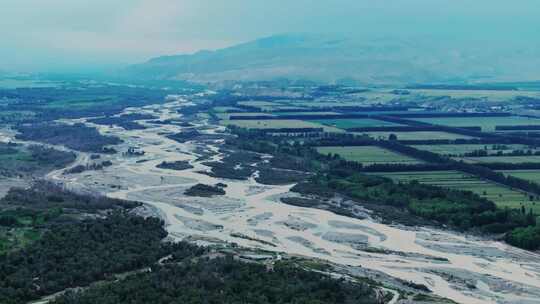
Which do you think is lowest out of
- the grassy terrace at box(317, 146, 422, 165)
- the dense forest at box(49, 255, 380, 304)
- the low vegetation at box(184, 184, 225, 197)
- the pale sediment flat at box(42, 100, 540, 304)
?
the pale sediment flat at box(42, 100, 540, 304)

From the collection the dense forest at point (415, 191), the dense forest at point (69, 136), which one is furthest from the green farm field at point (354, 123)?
the dense forest at point (69, 136)

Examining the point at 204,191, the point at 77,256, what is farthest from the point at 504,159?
the point at 77,256

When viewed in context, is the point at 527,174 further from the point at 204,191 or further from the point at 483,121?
the point at 483,121

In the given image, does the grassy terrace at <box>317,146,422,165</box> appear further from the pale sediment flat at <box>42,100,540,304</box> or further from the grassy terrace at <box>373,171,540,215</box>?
the pale sediment flat at <box>42,100,540,304</box>

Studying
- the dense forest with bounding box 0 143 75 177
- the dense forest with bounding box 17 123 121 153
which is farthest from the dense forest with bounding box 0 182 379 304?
the dense forest with bounding box 17 123 121 153

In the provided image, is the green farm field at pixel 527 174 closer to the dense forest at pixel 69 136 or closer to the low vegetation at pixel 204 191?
the low vegetation at pixel 204 191
